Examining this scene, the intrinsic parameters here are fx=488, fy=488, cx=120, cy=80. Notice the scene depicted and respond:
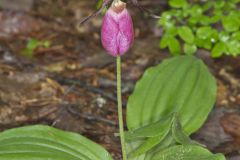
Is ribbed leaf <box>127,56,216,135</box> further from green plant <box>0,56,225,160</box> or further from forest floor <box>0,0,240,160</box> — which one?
forest floor <box>0,0,240,160</box>

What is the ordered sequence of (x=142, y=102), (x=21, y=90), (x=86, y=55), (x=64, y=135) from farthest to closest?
1. (x=86, y=55)
2. (x=21, y=90)
3. (x=142, y=102)
4. (x=64, y=135)

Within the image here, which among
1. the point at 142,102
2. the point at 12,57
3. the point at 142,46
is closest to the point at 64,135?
the point at 142,102

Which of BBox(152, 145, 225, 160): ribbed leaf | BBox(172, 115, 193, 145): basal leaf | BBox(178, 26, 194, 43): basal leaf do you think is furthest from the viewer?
BBox(178, 26, 194, 43): basal leaf

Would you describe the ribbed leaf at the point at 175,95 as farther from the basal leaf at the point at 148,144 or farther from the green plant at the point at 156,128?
the basal leaf at the point at 148,144

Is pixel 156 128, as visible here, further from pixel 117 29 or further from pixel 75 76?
pixel 75 76

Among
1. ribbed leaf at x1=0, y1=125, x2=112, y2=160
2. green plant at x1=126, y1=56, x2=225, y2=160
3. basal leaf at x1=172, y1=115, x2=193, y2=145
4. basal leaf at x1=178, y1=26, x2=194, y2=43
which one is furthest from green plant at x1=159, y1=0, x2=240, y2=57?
ribbed leaf at x1=0, y1=125, x2=112, y2=160

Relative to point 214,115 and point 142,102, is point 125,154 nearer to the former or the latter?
point 142,102

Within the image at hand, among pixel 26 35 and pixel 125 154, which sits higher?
pixel 125 154
